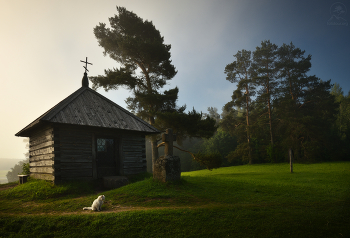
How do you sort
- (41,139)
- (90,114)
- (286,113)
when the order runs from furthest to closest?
(286,113), (41,139), (90,114)

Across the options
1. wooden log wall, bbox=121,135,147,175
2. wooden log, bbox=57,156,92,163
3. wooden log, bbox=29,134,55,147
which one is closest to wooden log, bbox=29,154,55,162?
wooden log, bbox=57,156,92,163

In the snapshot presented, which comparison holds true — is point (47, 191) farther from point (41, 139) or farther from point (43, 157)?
point (41, 139)

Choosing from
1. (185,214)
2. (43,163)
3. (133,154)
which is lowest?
(185,214)

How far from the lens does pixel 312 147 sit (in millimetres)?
25281

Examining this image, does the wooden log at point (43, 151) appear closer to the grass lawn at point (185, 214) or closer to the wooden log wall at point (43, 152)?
the wooden log wall at point (43, 152)

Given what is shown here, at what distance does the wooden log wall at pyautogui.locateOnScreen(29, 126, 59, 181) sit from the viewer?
32.6 feet

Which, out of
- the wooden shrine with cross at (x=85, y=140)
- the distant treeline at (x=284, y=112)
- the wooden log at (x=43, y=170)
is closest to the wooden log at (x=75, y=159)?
the wooden shrine with cross at (x=85, y=140)

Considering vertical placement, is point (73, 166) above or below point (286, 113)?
below

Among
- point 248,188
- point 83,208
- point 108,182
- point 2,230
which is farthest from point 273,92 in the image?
point 2,230

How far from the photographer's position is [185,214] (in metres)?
5.60

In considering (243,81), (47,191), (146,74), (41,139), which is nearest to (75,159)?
(47,191)

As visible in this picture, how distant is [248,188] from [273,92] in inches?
1024

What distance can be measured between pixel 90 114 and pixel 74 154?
2.42 metres

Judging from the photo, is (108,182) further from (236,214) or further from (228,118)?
(228,118)
